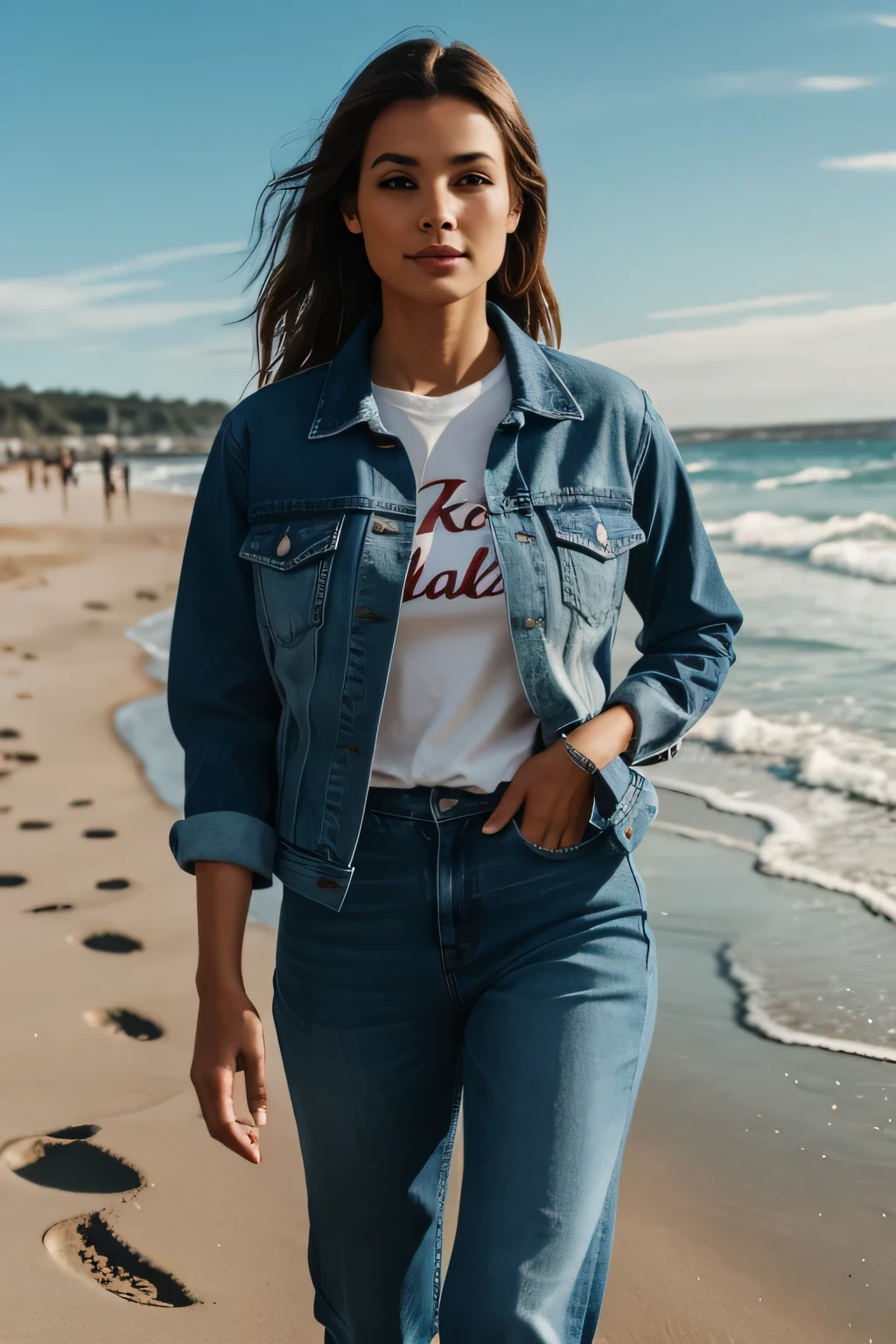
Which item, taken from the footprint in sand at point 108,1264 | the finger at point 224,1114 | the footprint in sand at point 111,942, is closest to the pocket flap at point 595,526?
the finger at point 224,1114

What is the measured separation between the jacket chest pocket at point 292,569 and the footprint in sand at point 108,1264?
5.22 ft

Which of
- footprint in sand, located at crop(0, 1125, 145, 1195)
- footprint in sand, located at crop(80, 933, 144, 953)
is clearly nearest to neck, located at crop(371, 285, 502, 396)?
footprint in sand, located at crop(0, 1125, 145, 1195)

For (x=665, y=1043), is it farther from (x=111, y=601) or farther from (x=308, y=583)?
(x=111, y=601)

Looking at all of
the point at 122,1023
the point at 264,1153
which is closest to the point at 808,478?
the point at 122,1023

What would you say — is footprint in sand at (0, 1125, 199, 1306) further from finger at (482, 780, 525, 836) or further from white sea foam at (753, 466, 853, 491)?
white sea foam at (753, 466, 853, 491)

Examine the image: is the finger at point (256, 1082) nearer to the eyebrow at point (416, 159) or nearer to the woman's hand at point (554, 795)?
the woman's hand at point (554, 795)

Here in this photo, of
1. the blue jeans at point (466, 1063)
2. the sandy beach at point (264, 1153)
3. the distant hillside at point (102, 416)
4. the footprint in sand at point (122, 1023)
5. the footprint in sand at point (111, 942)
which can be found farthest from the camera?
the distant hillside at point (102, 416)

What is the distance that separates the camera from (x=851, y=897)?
530cm

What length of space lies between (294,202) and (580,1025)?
140cm

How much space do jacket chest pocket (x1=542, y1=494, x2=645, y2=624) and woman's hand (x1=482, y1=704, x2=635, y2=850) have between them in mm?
211

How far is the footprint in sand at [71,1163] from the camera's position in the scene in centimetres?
313

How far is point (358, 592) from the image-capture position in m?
1.90

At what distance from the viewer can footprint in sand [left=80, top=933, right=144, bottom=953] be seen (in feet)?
14.8

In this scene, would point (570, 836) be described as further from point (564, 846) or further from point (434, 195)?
point (434, 195)
